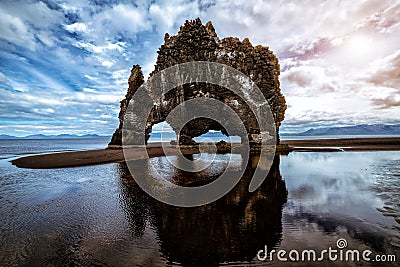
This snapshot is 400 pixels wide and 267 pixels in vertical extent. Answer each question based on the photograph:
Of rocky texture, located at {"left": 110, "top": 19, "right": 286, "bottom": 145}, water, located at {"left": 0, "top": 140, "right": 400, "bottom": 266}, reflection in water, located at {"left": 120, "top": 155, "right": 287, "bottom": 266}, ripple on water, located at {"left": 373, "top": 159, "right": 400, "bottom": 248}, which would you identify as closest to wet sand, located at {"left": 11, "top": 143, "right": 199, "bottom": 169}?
water, located at {"left": 0, "top": 140, "right": 400, "bottom": 266}

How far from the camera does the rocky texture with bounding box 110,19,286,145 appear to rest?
4359cm

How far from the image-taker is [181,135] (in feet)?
158

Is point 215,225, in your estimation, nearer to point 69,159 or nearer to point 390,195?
point 390,195

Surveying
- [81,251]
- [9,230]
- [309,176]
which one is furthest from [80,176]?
[309,176]

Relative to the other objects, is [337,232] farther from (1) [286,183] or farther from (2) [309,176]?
(2) [309,176]

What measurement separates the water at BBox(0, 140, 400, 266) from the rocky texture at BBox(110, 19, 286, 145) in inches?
1259

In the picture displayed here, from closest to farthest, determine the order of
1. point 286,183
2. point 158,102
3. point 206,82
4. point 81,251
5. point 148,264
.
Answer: point 148,264 → point 81,251 → point 286,183 → point 206,82 → point 158,102


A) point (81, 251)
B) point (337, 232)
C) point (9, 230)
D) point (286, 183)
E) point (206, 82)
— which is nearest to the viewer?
point (81, 251)

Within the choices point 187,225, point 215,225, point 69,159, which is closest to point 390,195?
point 215,225

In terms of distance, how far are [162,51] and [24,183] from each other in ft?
123

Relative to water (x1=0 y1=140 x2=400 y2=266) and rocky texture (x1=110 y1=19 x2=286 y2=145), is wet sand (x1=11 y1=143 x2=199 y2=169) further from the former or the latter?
rocky texture (x1=110 y1=19 x2=286 y2=145)

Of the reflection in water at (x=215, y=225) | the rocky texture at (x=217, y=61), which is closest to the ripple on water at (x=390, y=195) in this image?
the reflection in water at (x=215, y=225)

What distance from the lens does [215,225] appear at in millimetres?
7996

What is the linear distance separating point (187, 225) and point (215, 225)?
1.11 metres
